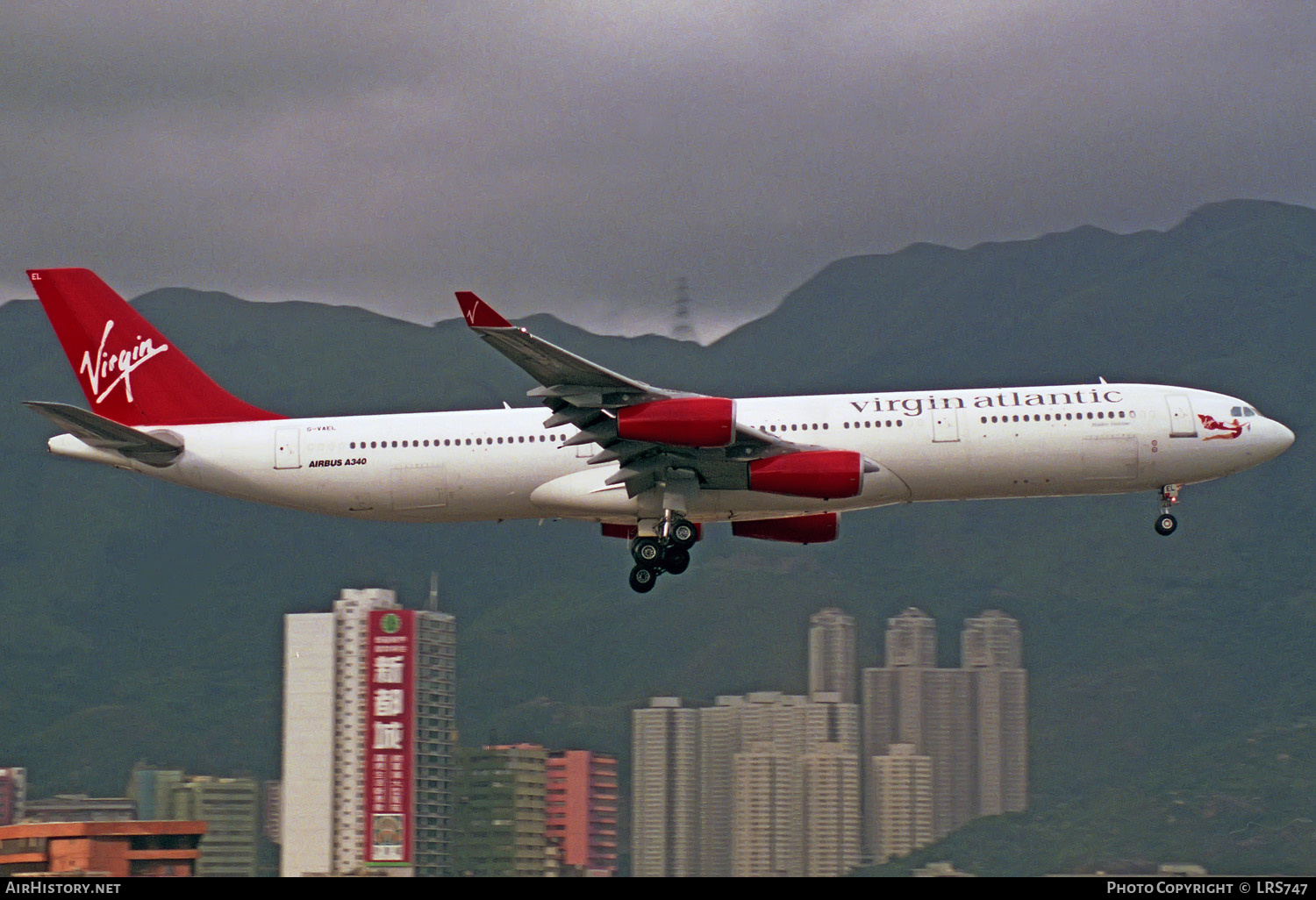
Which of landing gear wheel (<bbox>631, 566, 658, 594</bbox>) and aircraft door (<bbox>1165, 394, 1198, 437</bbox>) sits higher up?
aircraft door (<bbox>1165, 394, 1198, 437</bbox>)

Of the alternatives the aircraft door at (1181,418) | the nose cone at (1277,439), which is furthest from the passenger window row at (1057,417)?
the nose cone at (1277,439)

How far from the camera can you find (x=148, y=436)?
1971 inches

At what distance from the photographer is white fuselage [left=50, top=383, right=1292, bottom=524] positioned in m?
48.6

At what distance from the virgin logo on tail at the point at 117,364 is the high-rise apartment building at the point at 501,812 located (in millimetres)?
114743

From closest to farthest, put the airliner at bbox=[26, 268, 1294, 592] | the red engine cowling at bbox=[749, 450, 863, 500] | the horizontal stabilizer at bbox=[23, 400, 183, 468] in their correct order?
1. the red engine cowling at bbox=[749, 450, 863, 500]
2. the horizontal stabilizer at bbox=[23, 400, 183, 468]
3. the airliner at bbox=[26, 268, 1294, 592]

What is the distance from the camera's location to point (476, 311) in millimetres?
42750

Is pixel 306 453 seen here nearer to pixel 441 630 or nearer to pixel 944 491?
pixel 944 491

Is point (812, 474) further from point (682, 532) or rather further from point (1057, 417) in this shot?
point (1057, 417)

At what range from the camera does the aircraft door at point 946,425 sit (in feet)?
159

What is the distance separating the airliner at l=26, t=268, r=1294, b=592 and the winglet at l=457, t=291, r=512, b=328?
335cm

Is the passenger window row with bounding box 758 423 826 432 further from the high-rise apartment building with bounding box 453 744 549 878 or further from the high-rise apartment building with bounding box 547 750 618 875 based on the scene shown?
the high-rise apartment building with bounding box 547 750 618 875

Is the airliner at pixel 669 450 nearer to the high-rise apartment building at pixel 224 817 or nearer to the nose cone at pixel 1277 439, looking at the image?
the nose cone at pixel 1277 439

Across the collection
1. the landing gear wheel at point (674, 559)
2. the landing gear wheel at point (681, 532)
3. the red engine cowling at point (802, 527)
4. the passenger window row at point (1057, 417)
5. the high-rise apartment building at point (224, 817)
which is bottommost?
the high-rise apartment building at point (224, 817)

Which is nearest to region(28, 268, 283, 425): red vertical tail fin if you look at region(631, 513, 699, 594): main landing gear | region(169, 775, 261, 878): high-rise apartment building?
region(631, 513, 699, 594): main landing gear
